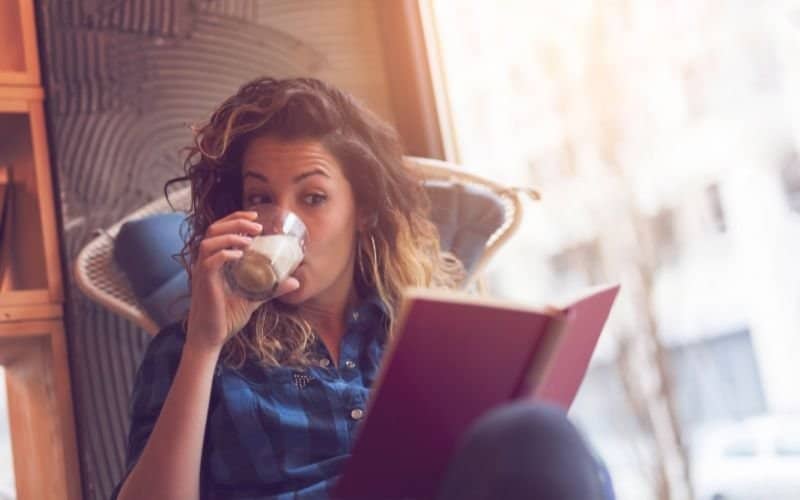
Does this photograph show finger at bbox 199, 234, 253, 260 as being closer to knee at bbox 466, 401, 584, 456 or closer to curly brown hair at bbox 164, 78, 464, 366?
curly brown hair at bbox 164, 78, 464, 366

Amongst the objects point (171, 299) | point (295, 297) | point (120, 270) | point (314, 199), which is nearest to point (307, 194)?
point (314, 199)

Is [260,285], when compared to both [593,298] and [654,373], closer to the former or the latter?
[593,298]

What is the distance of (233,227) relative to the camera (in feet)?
3.42

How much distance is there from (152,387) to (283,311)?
19cm

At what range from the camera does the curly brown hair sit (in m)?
1.17

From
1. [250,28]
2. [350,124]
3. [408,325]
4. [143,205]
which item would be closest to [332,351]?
[350,124]

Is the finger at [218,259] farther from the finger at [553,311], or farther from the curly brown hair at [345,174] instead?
the finger at [553,311]

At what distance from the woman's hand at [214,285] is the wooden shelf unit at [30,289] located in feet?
2.61

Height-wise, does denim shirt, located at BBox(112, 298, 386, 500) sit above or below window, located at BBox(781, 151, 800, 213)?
below

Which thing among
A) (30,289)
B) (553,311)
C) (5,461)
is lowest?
(5,461)

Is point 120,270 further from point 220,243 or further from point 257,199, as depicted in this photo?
point 220,243

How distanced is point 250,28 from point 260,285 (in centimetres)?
106

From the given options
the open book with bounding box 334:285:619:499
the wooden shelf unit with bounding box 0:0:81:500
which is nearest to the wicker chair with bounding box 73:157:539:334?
the wooden shelf unit with bounding box 0:0:81:500

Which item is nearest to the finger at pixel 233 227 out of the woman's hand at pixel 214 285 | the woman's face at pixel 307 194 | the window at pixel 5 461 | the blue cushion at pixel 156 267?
the woman's hand at pixel 214 285
